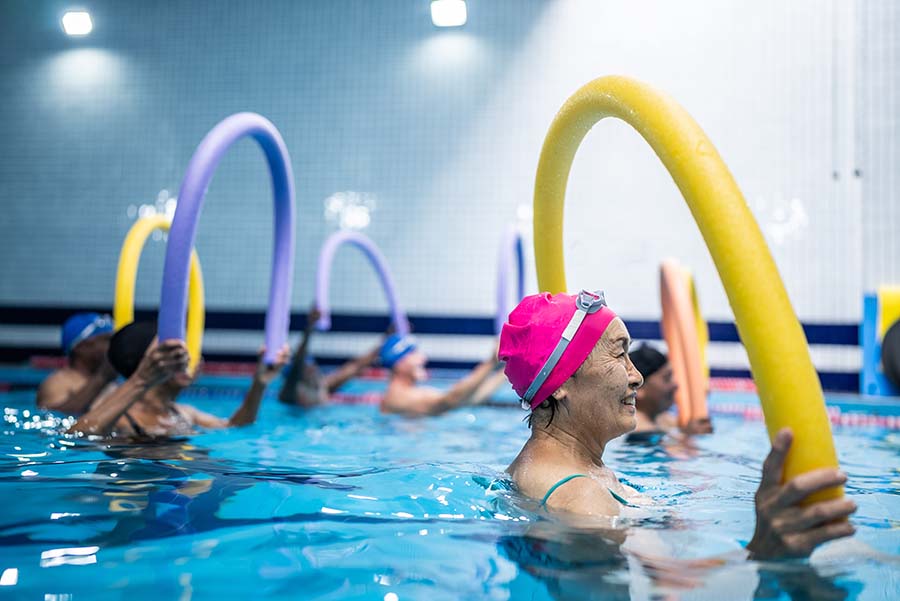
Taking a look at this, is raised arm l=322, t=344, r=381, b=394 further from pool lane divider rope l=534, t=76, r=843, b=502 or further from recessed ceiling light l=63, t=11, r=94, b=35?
recessed ceiling light l=63, t=11, r=94, b=35

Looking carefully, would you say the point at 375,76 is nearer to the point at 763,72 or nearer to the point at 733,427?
the point at 763,72

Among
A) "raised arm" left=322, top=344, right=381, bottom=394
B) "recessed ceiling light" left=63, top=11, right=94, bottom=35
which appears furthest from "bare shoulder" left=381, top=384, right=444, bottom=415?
"recessed ceiling light" left=63, top=11, right=94, bottom=35

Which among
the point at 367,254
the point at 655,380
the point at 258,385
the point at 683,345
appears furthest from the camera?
the point at 367,254

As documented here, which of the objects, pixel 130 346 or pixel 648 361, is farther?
pixel 648 361

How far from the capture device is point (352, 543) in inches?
103

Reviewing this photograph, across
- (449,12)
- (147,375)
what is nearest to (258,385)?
(147,375)

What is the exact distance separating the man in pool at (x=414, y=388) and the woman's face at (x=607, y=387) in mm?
3839

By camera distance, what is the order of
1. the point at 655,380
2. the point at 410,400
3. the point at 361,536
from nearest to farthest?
the point at 361,536
the point at 655,380
the point at 410,400

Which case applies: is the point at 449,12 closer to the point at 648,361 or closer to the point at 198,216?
the point at 648,361

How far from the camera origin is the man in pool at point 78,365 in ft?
20.6

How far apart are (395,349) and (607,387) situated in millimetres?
5157

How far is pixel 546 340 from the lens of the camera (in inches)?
111

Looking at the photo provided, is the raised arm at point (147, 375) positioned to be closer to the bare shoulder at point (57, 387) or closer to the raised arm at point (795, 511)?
the bare shoulder at point (57, 387)

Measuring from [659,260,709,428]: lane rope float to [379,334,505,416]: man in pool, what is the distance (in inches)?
53.9
